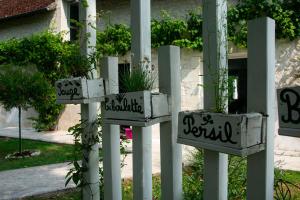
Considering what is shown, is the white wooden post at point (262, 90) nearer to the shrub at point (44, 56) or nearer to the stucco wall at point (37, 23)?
the shrub at point (44, 56)

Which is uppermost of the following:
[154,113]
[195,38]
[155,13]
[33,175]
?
[155,13]

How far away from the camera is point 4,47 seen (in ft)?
44.1

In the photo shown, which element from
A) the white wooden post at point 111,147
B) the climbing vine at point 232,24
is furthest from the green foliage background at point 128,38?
the white wooden post at point 111,147

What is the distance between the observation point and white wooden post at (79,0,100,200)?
319cm

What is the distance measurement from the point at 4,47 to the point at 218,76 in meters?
12.8

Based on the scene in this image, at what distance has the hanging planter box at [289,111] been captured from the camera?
161 centimetres

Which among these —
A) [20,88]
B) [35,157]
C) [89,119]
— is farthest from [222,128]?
[20,88]

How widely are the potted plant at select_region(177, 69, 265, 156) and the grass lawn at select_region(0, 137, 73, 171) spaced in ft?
16.4

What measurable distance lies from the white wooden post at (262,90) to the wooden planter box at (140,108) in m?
0.62

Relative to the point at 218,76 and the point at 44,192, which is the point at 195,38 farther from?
the point at 218,76

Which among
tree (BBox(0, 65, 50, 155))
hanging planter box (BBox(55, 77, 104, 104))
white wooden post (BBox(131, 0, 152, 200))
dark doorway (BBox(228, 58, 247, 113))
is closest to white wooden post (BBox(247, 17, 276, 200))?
white wooden post (BBox(131, 0, 152, 200))

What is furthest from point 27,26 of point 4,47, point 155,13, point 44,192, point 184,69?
point 44,192

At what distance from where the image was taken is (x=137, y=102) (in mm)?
2363

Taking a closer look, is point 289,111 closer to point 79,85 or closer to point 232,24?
Result: point 79,85
